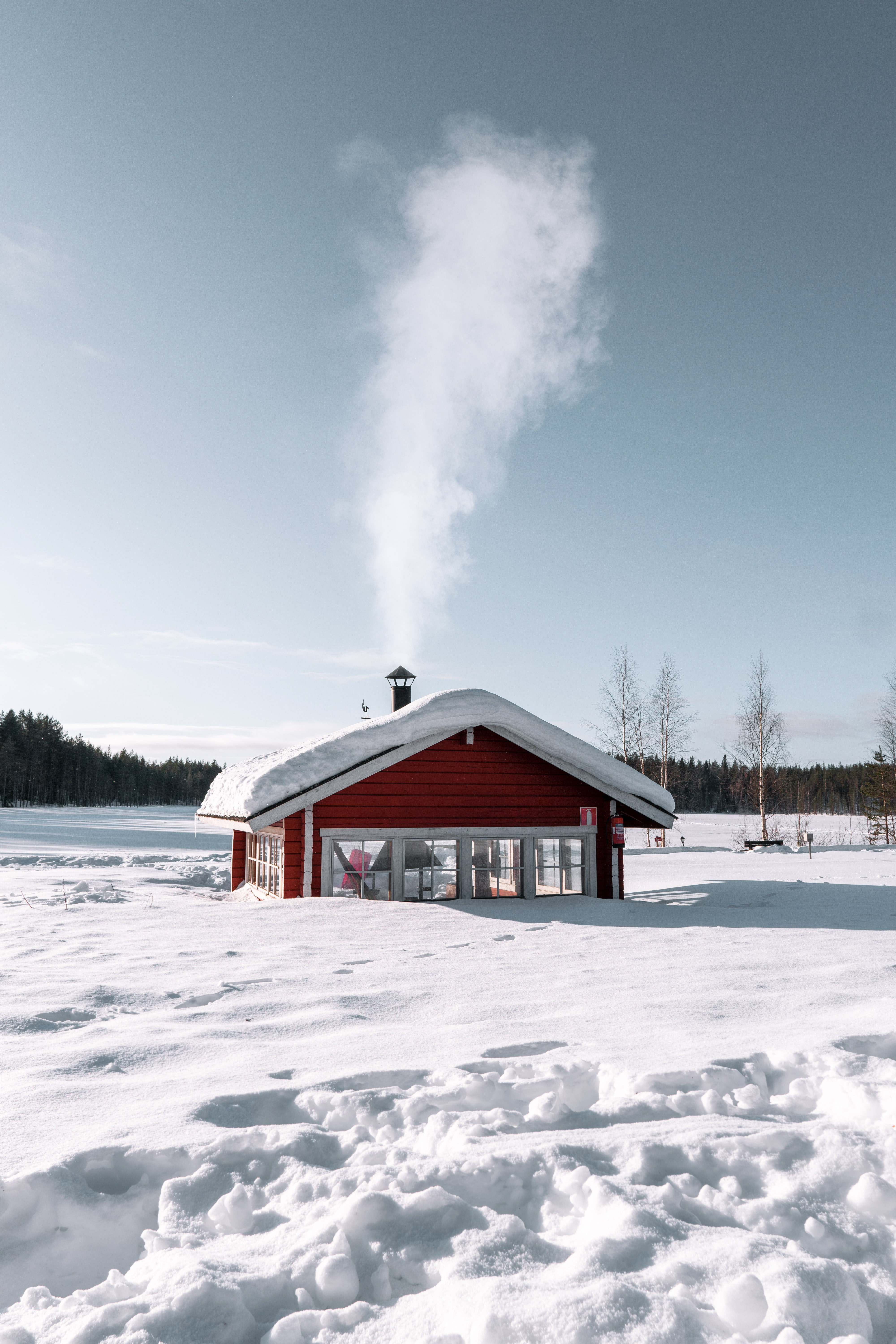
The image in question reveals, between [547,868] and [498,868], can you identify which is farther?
[547,868]

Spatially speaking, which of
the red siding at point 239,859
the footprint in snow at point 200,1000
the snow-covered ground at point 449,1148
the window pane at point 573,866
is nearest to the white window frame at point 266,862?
the red siding at point 239,859

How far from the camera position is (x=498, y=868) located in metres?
13.4

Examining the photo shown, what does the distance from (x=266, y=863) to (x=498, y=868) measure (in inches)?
176

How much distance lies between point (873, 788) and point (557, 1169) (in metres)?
34.9

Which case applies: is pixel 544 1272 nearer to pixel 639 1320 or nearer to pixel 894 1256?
pixel 639 1320

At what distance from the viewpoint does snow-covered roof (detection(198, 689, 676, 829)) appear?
11.8 meters

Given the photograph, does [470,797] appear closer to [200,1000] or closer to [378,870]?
[378,870]

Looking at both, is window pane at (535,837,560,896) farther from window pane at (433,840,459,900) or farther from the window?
the window

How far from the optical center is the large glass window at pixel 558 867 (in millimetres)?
13492

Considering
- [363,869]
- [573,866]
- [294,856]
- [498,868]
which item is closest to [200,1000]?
[294,856]

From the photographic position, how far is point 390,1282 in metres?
2.71

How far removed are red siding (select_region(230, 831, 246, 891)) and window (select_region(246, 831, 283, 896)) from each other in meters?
0.33

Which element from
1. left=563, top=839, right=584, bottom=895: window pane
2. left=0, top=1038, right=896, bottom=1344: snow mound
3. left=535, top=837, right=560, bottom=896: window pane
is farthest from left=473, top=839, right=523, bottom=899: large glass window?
left=0, top=1038, right=896, bottom=1344: snow mound

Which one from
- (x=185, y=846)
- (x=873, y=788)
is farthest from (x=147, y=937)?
(x=873, y=788)
